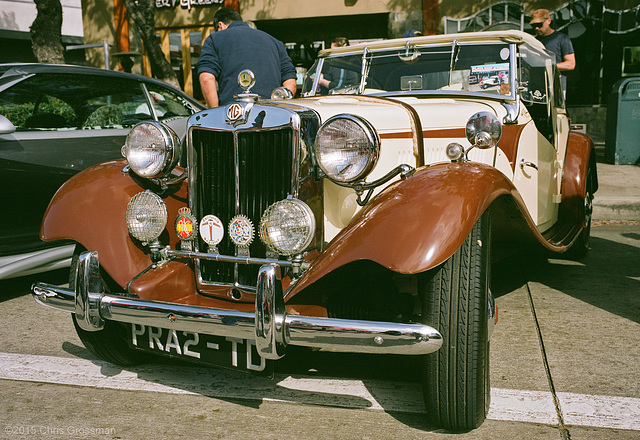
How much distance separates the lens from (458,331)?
209 centimetres

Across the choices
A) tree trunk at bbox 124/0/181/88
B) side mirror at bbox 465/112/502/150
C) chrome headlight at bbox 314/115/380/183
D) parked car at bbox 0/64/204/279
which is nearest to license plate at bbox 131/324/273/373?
chrome headlight at bbox 314/115/380/183

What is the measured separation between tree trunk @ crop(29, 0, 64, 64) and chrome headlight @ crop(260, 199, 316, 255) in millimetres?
7773

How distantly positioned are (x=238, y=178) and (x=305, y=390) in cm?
97

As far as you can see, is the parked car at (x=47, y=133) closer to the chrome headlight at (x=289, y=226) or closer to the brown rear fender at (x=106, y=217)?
the brown rear fender at (x=106, y=217)

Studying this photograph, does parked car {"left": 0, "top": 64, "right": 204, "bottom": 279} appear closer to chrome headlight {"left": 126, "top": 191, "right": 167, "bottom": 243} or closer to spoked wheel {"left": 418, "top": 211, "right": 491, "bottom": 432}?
chrome headlight {"left": 126, "top": 191, "right": 167, "bottom": 243}

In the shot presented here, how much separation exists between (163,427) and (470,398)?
1159 mm

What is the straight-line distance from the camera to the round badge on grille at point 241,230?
8.04 feet

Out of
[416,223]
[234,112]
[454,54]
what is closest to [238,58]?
[454,54]

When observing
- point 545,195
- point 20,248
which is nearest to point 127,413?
point 20,248

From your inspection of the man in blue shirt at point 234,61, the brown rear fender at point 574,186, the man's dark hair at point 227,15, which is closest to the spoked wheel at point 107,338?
the man in blue shirt at point 234,61

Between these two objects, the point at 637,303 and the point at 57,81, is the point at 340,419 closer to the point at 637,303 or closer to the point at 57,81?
the point at 637,303

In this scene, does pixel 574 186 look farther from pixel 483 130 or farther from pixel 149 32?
pixel 149 32

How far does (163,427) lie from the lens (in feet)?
7.47

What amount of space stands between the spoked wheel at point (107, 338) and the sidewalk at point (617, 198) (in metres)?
5.28
